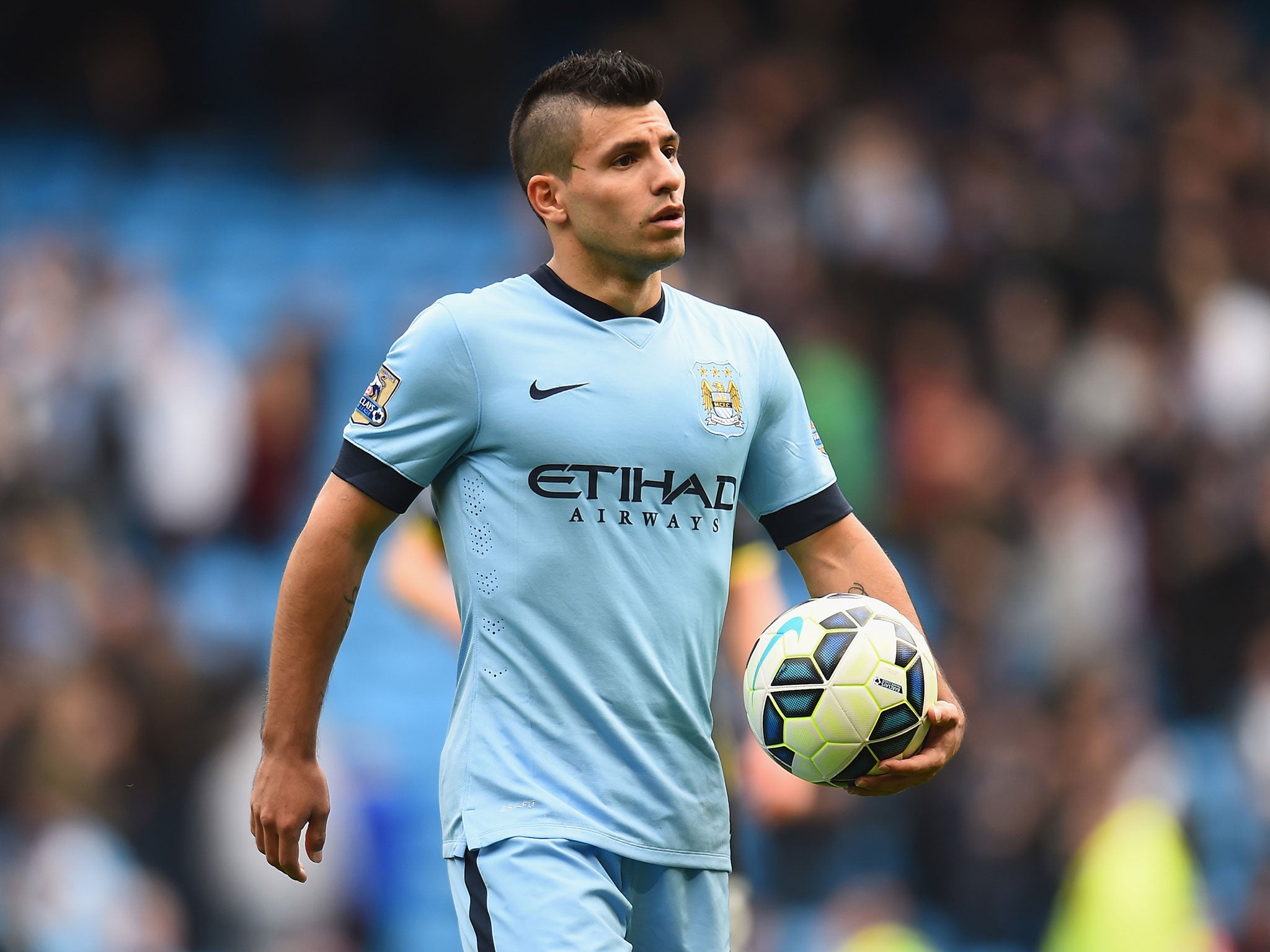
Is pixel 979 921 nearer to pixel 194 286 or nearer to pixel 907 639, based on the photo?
pixel 907 639

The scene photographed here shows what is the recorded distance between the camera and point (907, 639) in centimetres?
405

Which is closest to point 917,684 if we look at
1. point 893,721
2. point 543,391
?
point 893,721

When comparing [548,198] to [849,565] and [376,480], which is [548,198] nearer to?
[376,480]

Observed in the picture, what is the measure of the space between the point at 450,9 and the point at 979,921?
943 centimetres

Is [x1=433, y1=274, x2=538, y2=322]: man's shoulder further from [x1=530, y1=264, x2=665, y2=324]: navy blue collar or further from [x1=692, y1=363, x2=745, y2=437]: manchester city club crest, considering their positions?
[x1=692, y1=363, x2=745, y2=437]: manchester city club crest

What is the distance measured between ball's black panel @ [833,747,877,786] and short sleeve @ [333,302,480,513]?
3.59 feet

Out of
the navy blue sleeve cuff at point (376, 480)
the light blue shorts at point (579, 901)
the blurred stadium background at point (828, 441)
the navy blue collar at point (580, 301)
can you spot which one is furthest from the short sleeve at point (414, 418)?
the blurred stadium background at point (828, 441)

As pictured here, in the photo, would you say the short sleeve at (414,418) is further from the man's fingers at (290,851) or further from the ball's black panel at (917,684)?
the ball's black panel at (917,684)

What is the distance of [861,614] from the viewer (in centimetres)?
409

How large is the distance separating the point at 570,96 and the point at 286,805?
171 cm

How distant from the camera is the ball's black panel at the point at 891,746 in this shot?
3.94 m

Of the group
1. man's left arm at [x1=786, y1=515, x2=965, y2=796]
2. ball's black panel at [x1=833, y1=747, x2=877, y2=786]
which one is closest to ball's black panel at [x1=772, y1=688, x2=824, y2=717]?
ball's black panel at [x1=833, y1=747, x2=877, y2=786]

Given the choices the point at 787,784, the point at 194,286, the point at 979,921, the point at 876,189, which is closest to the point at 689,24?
the point at 876,189

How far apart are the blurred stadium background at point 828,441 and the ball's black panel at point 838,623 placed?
3.63 metres
